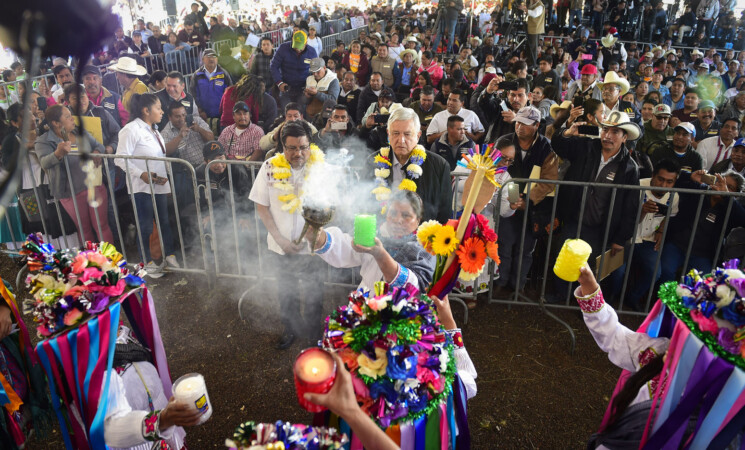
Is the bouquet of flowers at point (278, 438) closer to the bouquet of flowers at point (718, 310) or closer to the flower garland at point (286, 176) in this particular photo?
the bouquet of flowers at point (718, 310)

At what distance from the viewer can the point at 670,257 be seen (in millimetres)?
4762

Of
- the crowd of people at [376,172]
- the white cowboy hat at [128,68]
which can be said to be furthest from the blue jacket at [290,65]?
the white cowboy hat at [128,68]

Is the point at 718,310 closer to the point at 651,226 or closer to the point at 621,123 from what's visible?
the point at 651,226

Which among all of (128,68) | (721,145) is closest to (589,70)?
(721,145)

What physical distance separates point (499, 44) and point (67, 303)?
53.8ft

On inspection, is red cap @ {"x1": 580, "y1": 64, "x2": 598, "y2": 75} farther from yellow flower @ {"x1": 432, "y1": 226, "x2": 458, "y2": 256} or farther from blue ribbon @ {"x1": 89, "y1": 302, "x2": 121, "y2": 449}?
blue ribbon @ {"x1": 89, "y1": 302, "x2": 121, "y2": 449}


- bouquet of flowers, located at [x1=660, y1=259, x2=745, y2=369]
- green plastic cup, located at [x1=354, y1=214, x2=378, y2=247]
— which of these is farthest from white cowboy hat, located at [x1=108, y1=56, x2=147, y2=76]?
bouquet of flowers, located at [x1=660, y1=259, x2=745, y2=369]

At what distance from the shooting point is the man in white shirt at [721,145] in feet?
20.2

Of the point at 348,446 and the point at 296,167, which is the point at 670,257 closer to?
the point at 296,167

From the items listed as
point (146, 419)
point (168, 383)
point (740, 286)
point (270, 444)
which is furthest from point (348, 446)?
point (740, 286)

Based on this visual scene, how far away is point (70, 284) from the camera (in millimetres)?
2199

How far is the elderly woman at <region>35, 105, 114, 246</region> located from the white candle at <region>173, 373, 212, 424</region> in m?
3.45

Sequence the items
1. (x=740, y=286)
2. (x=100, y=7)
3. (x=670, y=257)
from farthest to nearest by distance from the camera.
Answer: (x=670, y=257)
(x=740, y=286)
(x=100, y=7)

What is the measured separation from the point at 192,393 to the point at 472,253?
1.36 meters
